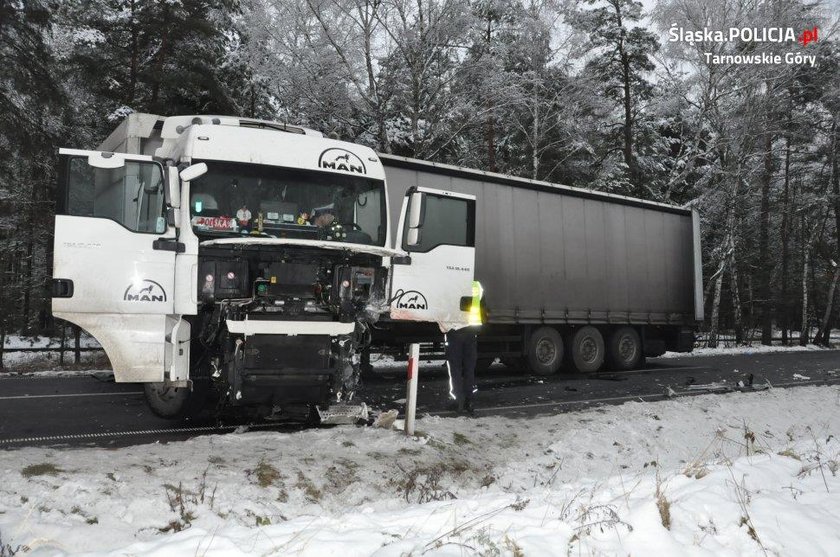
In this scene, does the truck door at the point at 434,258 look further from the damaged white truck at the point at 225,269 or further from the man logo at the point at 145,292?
the man logo at the point at 145,292

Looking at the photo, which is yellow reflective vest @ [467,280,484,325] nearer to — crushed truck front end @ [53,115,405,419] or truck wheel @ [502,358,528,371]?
crushed truck front end @ [53,115,405,419]

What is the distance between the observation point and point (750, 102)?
2345cm

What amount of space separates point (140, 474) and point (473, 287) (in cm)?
450

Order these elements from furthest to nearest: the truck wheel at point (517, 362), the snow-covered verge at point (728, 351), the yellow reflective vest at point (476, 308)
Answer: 1. the snow-covered verge at point (728, 351)
2. the truck wheel at point (517, 362)
3. the yellow reflective vest at point (476, 308)

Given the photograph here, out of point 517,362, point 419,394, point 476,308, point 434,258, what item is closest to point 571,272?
point 517,362

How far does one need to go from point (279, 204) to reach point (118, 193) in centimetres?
152

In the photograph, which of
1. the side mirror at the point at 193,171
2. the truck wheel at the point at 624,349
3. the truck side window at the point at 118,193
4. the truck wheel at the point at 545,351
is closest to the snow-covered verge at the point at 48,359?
the truck side window at the point at 118,193

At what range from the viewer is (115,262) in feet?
19.1

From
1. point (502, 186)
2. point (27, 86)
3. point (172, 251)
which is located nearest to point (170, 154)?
point (172, 251)

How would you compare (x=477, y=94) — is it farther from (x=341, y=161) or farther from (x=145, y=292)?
(x=145, y=292)

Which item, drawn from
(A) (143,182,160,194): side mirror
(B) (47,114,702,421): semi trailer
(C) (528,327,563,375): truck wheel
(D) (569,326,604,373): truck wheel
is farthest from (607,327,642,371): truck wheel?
(A) (143,182,160,194): side mirror

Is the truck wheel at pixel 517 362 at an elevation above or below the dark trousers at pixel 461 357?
below

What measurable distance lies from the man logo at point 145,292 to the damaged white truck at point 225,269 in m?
0.01

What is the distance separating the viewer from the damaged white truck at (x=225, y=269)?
5.72m
